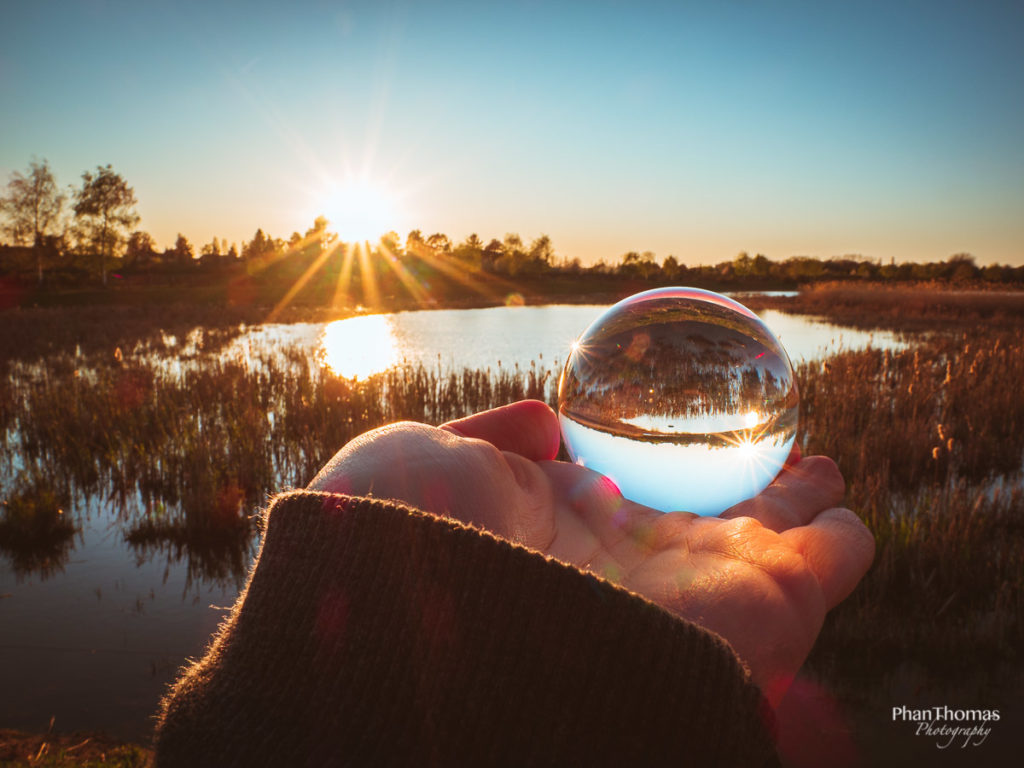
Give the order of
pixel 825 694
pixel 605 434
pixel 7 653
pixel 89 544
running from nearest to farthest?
pixel 605 434, pixel 825 694, pixel 7 653, pixel 89 544

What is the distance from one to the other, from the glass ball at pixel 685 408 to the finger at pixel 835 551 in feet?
2.22

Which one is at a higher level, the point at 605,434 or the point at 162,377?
the point at 605,434

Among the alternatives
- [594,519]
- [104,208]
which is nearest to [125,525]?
[594,519]

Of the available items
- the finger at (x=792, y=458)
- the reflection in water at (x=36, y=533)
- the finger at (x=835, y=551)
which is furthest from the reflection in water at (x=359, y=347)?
the finger at (x=835, y=551)

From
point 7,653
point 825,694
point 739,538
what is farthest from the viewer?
point 7,653

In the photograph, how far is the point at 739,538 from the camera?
1829 millimetres

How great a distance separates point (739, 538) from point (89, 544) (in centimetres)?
662

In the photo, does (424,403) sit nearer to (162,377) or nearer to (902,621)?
(162,377)

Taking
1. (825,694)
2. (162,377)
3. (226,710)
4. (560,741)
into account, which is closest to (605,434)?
(560,741)

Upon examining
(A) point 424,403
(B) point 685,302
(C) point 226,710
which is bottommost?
(A) point 424,403

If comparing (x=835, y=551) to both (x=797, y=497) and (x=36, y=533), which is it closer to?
(x=797, y=497)

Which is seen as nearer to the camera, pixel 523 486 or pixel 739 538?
pixel 739 538

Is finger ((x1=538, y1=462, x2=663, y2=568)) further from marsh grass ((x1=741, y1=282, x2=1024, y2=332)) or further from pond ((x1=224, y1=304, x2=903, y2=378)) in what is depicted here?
marsh grass ((x1=741, y1=282, x2=1024, y2=332))

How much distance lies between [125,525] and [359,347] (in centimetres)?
1597
